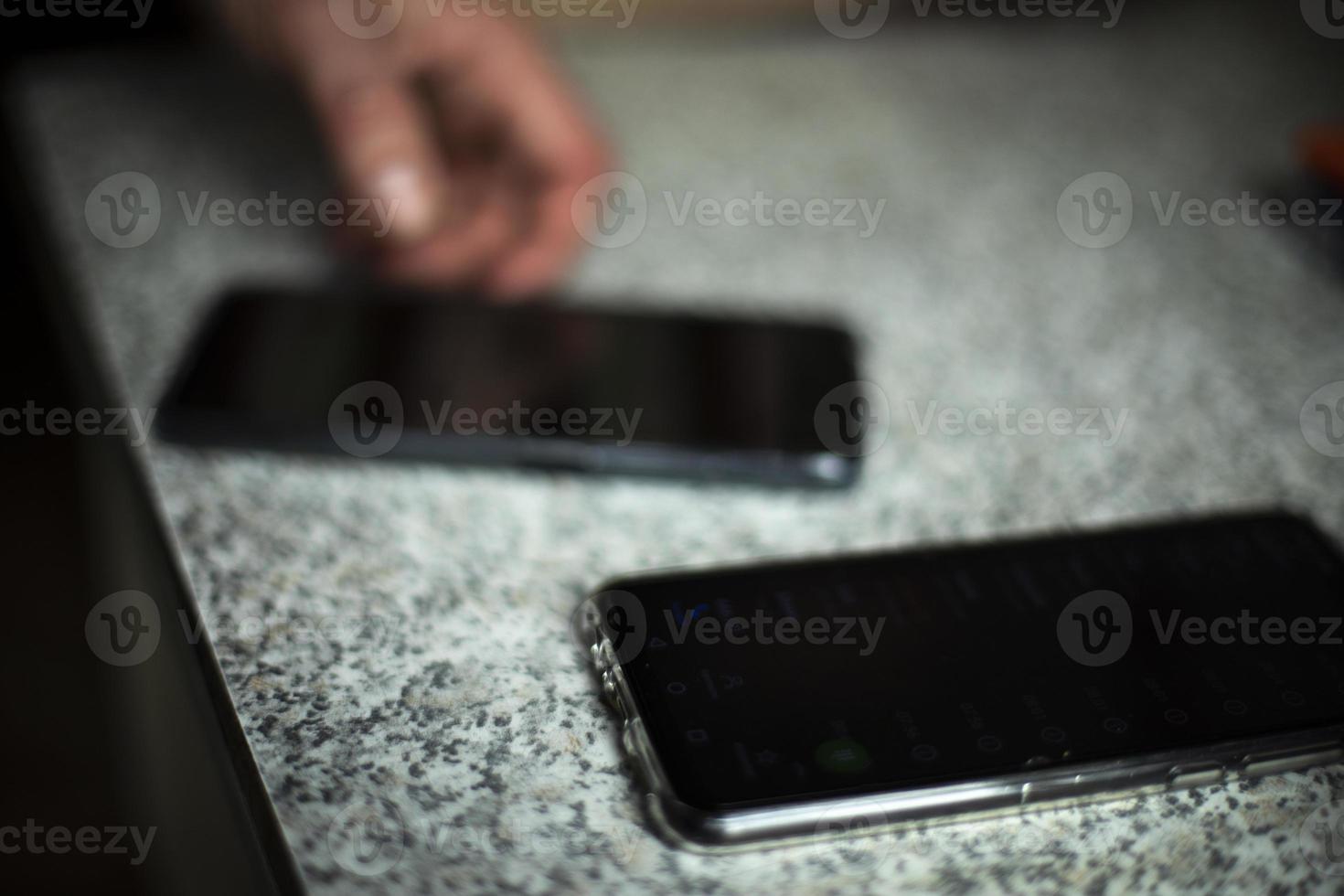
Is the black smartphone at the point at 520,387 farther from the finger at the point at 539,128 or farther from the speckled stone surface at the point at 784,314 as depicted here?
the finger at the point at 539,128

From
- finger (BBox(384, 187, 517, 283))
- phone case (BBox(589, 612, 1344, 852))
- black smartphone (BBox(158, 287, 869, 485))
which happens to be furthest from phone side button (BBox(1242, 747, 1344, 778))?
finger (BBox(384, 187, 517, 283))

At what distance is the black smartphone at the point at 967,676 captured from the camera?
0.30 meters

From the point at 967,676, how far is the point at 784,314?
0.27 metres

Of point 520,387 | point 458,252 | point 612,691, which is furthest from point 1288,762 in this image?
point 458,252

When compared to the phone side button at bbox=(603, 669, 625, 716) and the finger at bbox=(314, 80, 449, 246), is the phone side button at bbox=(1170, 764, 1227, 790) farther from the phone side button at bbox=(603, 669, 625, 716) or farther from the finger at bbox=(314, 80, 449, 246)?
the finger at bbox=(314, 80, 449, 246)

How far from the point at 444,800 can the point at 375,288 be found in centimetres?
33

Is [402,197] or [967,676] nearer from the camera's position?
[967,676]

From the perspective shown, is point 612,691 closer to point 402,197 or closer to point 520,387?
point 520,387

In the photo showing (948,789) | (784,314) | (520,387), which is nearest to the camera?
(948,789)

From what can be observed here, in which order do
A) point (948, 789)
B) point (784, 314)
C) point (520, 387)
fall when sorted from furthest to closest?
point (784, 314), point (520, 387), point (948, 789)

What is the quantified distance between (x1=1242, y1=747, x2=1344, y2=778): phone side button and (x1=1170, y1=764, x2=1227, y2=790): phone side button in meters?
0.01

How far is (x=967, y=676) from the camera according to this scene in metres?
0.33

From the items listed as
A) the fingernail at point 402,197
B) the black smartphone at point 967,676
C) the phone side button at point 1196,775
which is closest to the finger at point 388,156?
the fingernail at point 402,197

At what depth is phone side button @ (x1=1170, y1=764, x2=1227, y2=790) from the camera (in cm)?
32
